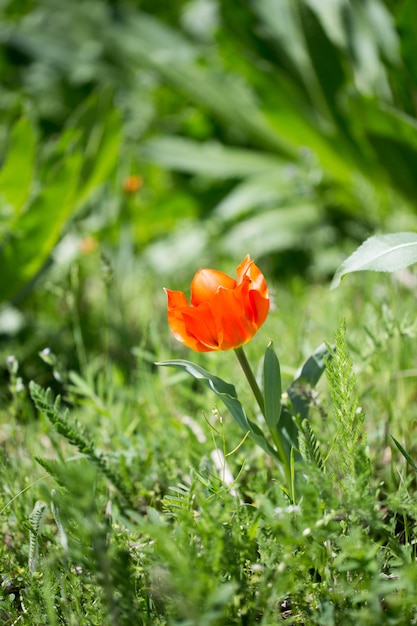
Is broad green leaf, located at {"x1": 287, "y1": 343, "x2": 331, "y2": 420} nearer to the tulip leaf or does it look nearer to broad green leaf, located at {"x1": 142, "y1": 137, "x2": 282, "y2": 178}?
the tulip leaf

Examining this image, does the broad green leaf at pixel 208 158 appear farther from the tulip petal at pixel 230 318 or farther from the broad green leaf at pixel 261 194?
the tulip petal at pixel 230 318

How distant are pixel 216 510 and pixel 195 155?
2.10 m

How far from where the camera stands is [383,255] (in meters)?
1.09

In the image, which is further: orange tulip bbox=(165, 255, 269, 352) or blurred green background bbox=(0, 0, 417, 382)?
blurred green background bbox=(0, 0, 417, 382)

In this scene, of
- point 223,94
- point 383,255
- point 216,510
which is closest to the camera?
point 216,510

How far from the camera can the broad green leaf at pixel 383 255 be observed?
41.3 inches

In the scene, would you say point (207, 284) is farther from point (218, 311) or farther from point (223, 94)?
point (223, 94)

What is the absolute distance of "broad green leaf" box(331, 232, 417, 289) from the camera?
105 centimetres

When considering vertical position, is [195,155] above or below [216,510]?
below

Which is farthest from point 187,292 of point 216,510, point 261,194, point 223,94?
point 216,510

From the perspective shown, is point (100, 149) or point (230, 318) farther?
point (100, 149)

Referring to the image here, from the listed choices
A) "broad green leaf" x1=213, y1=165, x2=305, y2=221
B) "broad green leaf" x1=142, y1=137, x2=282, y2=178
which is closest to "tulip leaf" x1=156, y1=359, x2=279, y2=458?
"broad green leaf" x1=213, y1=165, x2=305, y2=221

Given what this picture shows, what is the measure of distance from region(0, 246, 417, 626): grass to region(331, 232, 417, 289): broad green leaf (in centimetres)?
14

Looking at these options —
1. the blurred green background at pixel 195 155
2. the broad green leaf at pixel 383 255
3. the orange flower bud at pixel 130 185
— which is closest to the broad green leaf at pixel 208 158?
the blurred green background at pixel 195 155
